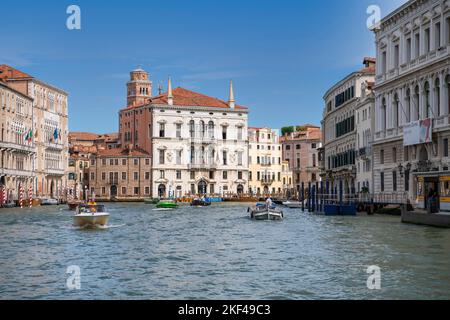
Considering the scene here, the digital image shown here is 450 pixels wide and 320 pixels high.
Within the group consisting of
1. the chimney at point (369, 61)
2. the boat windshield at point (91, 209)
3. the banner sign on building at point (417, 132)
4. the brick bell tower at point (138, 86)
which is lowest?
the boat windshield at point (91, 209)

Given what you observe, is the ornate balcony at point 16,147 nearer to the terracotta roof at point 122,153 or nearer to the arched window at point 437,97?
the terracotta roof at point 122,153

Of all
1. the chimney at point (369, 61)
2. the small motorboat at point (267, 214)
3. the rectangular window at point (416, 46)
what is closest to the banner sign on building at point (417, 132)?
the rectangular window at point (416, 46)

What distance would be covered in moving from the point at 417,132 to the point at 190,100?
65099 mm

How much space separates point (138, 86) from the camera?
136 m

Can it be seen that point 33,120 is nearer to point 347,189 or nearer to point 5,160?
point 5,160

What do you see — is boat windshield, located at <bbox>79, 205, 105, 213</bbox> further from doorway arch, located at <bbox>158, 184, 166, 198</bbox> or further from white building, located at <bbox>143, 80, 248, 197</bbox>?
doorway arch, located at <bbox>158, 184, 166, 198</bbox>

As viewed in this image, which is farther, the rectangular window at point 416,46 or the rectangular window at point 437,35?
the rectangular window at point 416,46

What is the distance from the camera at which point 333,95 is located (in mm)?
71812

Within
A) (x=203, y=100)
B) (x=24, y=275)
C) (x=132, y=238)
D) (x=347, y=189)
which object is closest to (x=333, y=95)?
(x=347, y=189)

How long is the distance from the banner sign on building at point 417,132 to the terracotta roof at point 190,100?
61167 mm

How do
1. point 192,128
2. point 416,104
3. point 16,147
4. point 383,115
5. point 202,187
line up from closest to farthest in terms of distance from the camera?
point 416,104
point 383,115
point 16,147
point 192,128
point 202,187

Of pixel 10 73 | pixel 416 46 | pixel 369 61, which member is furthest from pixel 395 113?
pixel 10 73

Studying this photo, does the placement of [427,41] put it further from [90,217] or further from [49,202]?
[49,202]

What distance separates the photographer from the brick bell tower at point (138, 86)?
136 m
